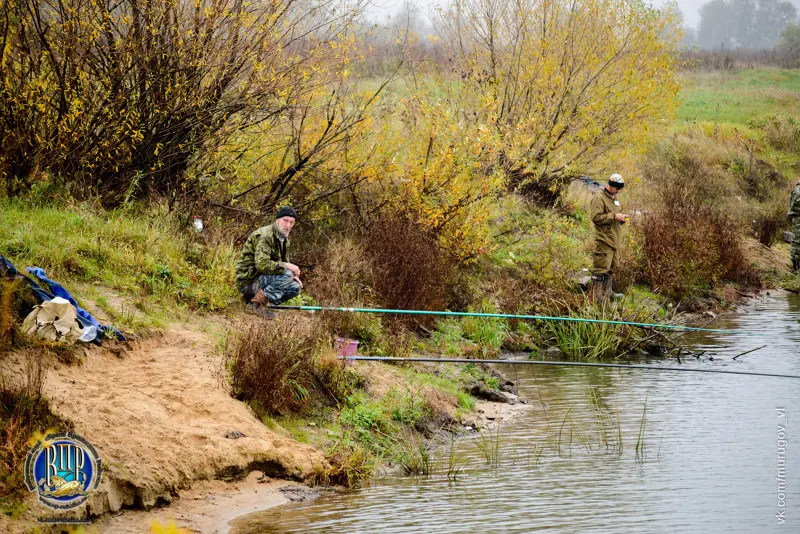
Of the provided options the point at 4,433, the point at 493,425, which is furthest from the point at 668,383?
the point at 4,433

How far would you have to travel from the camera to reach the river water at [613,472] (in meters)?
6.13

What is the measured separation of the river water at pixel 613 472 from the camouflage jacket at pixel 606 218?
281 centimetres

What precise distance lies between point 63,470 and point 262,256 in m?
4.02

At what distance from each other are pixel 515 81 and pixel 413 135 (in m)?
4.25

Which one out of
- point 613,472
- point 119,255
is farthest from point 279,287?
point 613,472

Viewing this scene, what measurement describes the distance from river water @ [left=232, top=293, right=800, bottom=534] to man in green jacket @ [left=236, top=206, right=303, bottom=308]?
2514 mm

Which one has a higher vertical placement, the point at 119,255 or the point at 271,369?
the point at 119,255

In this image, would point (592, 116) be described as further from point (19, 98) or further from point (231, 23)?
point (19, 98)

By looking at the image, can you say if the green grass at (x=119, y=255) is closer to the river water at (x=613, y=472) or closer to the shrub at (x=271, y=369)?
the shrub at (x=271, y=369)

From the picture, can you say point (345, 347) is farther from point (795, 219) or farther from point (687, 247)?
point (795, 219)

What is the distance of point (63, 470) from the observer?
223 inches

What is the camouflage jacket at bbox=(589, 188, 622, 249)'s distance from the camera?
42.5 feet

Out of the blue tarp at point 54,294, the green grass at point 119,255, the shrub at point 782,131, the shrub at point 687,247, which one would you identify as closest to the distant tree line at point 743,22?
the shrub at point 782,131

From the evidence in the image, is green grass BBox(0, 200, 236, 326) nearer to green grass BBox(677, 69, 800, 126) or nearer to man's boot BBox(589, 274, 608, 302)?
man's boot BBox(589, 274, 608, 302)
